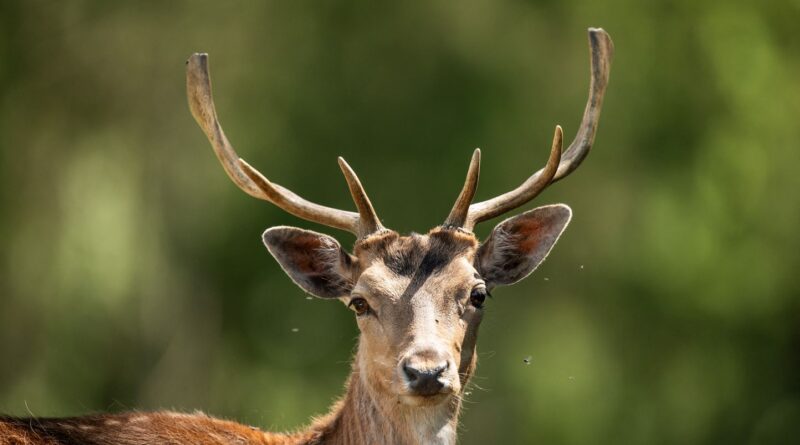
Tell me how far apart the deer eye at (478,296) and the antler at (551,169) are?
50 centimetres

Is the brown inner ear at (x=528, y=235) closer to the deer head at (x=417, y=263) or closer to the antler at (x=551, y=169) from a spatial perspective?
the deer head at (x=417, y=263)

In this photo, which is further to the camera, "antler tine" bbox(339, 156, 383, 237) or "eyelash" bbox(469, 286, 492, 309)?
"antler tine" bbox(339, 156, 383, 237)

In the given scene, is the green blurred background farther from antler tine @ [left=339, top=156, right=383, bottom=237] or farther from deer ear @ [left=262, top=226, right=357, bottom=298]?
antler tine @ [left=339, top=156, right=383, bottom=237]

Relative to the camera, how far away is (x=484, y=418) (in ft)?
61.4

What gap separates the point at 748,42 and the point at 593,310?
4.07 m

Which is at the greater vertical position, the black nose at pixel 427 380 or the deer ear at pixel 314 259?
the deer ear at pixel 314 259

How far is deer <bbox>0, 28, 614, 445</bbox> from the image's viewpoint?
8.17 meters

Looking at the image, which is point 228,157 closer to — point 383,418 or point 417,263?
point 417,263

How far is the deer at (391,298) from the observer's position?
Answer: 8172 millimetres

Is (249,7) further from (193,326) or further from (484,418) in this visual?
(484,418)

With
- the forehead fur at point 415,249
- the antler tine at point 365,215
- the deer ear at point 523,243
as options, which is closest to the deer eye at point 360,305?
the forehead fur at point 415,249

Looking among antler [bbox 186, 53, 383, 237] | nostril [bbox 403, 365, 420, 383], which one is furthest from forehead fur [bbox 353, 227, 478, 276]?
nostril [bbox 403, 365, 420, 383]

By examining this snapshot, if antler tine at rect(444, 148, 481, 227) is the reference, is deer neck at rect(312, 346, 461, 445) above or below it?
below

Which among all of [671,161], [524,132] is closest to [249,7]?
[524,132]
